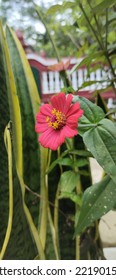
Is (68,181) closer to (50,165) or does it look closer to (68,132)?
(50,165)

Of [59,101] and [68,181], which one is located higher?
[59,101]

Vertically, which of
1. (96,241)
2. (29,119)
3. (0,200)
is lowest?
(96,241)

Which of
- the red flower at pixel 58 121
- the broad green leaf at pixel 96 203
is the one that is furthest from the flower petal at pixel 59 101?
the broad green leaf at pixel 96 203

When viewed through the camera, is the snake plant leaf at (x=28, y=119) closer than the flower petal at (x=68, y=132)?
No

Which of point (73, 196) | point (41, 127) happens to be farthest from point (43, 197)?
point (41, 127)

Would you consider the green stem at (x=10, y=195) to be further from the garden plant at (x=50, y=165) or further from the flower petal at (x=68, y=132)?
the flower petal at (x=68, y=132)

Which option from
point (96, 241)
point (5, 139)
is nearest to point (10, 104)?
point (5, 139)

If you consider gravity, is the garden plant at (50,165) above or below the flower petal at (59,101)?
below
